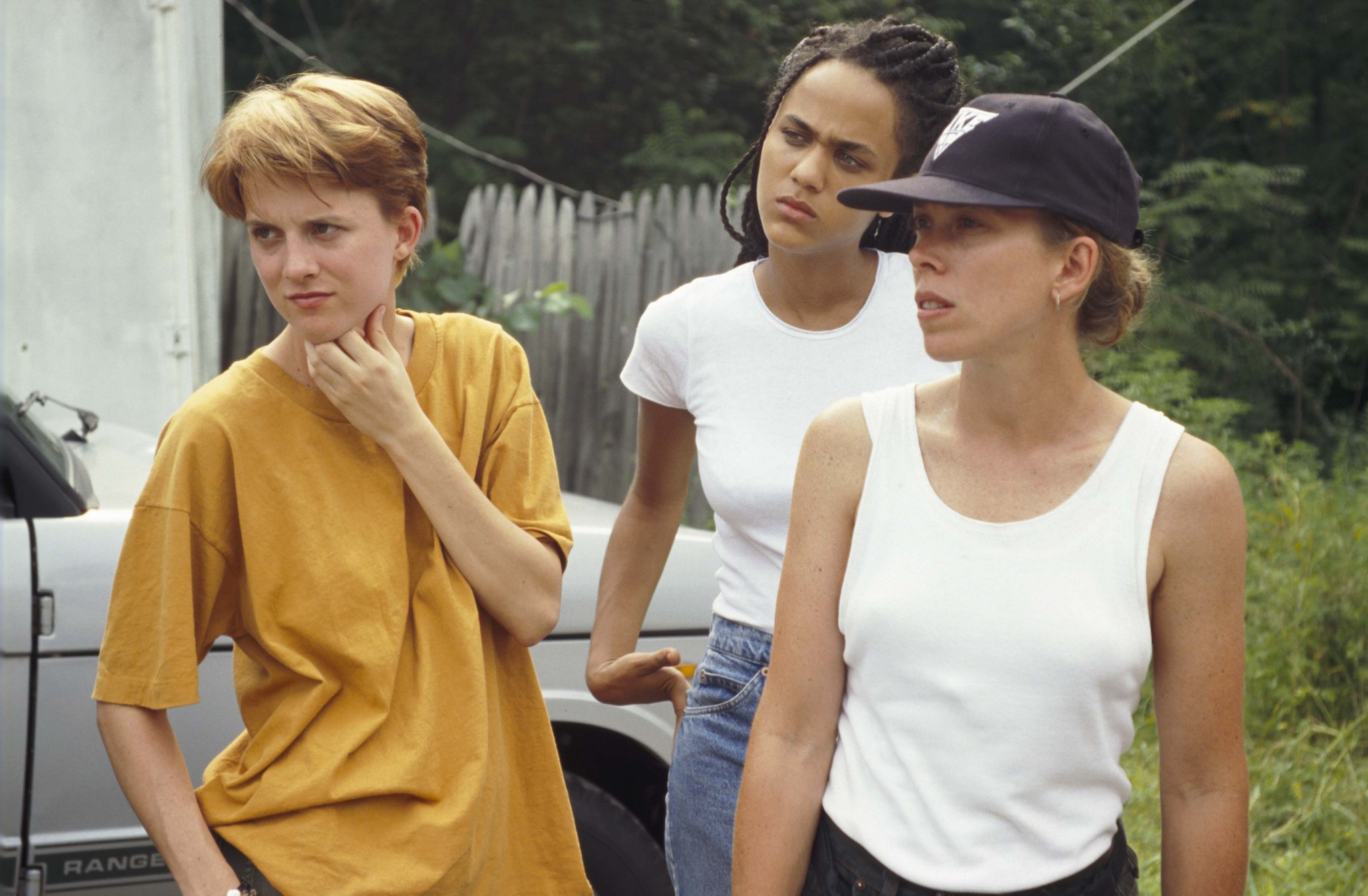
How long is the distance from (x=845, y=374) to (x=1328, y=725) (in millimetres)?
3686

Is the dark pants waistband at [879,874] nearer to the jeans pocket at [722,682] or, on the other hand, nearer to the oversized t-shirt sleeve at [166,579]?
the jeans pocket at [722,682]

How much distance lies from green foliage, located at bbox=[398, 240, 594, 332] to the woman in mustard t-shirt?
5.15m

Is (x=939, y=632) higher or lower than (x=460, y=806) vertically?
higher

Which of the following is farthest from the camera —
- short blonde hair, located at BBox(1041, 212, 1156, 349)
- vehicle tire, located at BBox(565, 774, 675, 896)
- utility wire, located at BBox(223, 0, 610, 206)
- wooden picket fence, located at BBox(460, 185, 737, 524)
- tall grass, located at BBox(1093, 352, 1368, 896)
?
utility wire, located at BBox(223, 0, 610, 206)

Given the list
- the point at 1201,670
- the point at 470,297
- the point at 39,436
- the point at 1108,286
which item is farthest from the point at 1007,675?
the point at 470,297

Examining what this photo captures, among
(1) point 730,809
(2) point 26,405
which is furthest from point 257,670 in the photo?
(2) point 26,405

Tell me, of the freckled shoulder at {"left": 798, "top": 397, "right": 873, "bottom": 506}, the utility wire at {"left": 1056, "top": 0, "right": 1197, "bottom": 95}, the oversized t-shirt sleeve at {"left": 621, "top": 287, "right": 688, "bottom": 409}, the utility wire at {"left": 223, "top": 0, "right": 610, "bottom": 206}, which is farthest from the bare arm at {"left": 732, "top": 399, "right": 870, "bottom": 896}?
the utility wire at {"left": 223, "top": 0, "right": 610, "bottom": 206}

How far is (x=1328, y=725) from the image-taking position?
16.6 ft

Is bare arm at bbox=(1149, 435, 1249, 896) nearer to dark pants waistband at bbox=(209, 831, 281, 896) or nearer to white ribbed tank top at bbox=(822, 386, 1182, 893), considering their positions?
white ribbed tank top at bbox=(822, 386, 1182, 893)

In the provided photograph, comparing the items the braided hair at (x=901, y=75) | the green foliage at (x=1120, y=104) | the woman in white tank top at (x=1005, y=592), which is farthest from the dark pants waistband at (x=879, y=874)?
the green foliage at (x=1120, y=104)

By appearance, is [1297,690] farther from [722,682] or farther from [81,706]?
[81,706]

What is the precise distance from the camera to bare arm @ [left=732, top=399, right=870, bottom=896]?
180 centimetres

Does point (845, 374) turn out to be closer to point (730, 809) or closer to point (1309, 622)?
point (730, 809)

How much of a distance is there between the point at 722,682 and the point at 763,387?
19.4 inches
